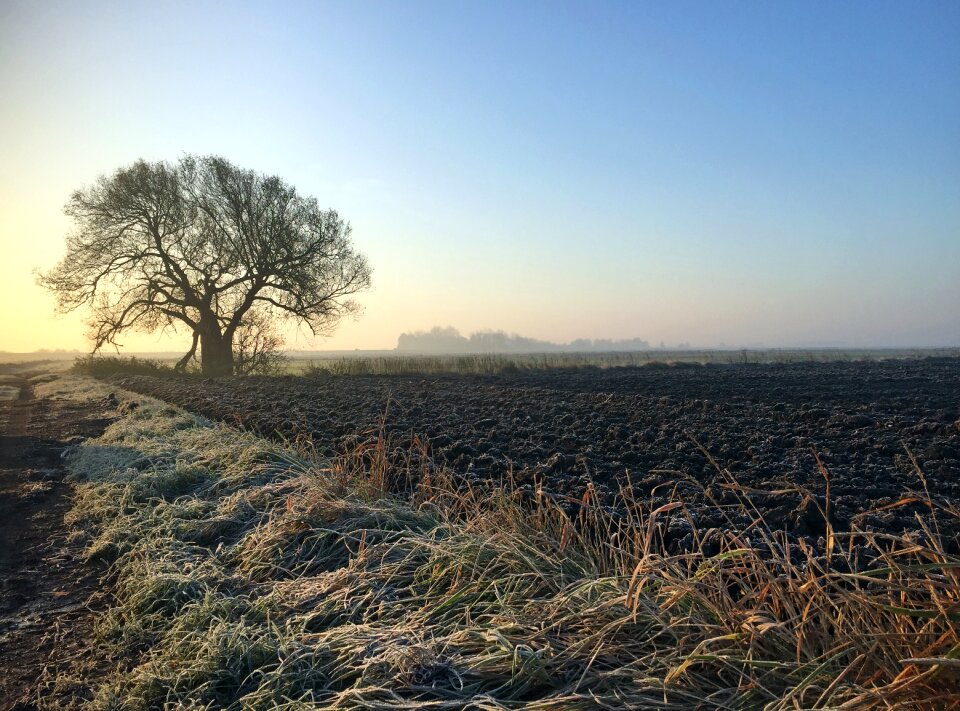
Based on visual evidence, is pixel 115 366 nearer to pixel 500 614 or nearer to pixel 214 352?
pixel 214 352

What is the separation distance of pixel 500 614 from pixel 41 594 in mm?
3334

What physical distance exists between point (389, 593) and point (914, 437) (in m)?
7.01

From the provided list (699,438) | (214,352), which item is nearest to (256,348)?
(214,352)

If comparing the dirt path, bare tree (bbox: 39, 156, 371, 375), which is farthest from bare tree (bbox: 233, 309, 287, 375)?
the dirt path

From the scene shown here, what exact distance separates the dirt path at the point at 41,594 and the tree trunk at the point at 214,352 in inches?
826

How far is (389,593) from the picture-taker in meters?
3.39

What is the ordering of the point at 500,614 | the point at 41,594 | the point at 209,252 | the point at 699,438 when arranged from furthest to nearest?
the point at 209,252, the point at 699,438, the point at 41,594, the point at 500,614

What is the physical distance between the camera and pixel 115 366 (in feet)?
106

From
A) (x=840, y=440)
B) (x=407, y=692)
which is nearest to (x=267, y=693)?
(x=407, y=692)

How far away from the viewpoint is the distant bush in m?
30.8

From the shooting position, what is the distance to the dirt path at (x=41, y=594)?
123 inches

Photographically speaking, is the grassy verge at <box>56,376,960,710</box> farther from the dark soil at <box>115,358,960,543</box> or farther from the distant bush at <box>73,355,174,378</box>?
the distant bush at <box>73,355,174,378</box>

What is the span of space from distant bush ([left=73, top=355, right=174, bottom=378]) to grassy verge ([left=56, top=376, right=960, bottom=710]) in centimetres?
2887

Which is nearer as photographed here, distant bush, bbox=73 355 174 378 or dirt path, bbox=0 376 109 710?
dirt path, bbox=0 376 109 710
